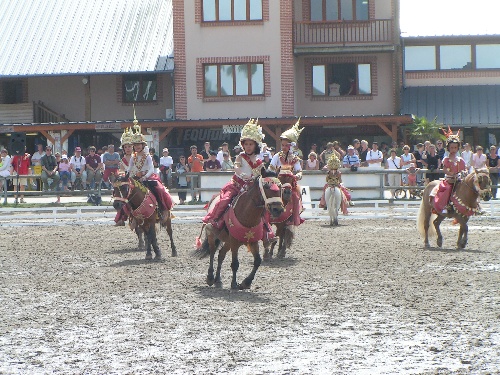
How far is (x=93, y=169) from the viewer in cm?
2942

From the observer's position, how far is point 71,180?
29.6 metres

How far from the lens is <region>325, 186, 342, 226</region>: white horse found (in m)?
22.8

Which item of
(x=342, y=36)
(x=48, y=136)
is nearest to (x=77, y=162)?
(x=48, y=136)

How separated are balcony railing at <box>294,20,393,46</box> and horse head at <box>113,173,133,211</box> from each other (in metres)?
24.2

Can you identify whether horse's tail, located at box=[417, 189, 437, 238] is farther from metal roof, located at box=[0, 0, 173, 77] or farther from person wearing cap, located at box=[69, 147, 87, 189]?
metal roof, located at box=[0, 0, 173, 77]

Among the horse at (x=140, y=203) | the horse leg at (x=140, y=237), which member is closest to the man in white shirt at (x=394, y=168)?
the horse leg at (x=140, y=237)

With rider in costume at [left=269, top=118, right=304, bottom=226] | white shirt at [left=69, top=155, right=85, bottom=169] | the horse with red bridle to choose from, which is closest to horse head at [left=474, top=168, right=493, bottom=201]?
rider in costume at [left=269, top=118, right=304, bottom=226]

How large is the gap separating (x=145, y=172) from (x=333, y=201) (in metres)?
7.95

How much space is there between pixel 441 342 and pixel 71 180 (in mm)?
22544

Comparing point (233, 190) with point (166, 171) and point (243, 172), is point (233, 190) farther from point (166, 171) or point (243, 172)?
point (166, 171)

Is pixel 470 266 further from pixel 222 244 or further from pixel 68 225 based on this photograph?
pixel 68 225

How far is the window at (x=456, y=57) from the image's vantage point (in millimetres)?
40594

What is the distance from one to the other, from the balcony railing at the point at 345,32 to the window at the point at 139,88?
636 centimetres

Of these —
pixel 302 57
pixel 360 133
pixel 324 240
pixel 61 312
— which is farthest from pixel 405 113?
pixel 61 312
